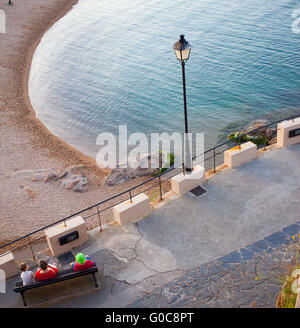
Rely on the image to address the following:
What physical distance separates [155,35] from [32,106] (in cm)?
1588

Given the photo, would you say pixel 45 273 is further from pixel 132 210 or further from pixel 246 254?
pixel 246 254

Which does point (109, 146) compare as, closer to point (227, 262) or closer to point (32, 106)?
point (32, 106)

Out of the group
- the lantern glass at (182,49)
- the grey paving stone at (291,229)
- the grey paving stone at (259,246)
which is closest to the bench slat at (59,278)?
the grey paving stone at (259,246)

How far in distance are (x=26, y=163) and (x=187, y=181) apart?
12.5 meters

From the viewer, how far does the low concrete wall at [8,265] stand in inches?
420

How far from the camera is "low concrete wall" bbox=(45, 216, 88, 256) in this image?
10938 mm

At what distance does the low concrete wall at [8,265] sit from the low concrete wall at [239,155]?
7130 mm

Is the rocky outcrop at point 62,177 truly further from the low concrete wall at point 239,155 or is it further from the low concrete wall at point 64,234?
the low concrete wall at point 239,155

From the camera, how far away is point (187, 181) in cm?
1255

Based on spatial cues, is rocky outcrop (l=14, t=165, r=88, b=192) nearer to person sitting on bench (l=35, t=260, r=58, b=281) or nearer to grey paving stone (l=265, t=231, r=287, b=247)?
person sitting on bench (l=35, t=260, r=58, b=281)

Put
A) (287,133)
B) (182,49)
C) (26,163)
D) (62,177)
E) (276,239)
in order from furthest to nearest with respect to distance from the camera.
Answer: (26,163)
(62,177)
(287,133)
(182,49)
(276,239)

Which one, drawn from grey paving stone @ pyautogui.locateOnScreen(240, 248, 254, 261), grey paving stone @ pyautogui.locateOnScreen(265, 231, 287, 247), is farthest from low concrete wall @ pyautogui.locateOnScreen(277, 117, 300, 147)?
grey paving stone @ pyautogui.locateOnScreen(240, 248, 254, 261)

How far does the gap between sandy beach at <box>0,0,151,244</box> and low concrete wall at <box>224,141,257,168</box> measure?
7967mm

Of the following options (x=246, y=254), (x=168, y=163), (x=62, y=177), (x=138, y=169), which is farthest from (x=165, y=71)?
(x=246, y=254)
